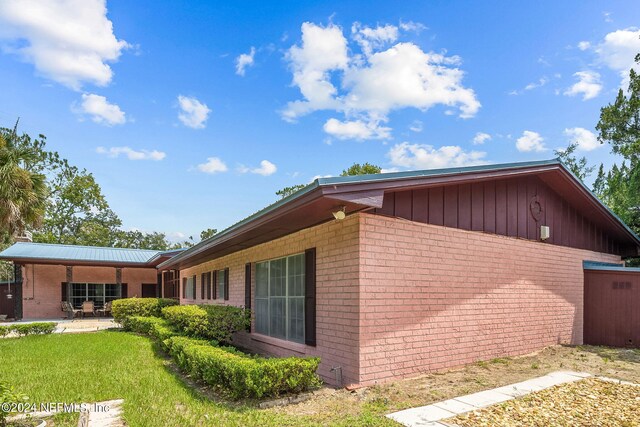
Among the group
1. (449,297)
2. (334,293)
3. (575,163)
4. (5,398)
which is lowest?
(5,398)

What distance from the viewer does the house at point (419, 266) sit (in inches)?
245

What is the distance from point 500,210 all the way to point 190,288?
1451 cm

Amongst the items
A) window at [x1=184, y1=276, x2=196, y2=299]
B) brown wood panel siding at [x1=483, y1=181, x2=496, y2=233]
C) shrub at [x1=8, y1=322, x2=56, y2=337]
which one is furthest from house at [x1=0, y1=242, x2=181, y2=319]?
brown wood panel siding at [x1=483, y1=181, x2=496, y2=233]

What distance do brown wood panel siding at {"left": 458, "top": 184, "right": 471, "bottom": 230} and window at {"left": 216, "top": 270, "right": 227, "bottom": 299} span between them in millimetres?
8018

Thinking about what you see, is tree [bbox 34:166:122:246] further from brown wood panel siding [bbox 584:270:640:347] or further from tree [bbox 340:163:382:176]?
brown wood panel siding [bbox 584:270:640:347]

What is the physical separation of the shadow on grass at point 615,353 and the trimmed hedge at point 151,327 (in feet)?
30.0

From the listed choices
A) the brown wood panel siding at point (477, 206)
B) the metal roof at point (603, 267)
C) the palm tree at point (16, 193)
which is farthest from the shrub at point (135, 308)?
the metal roof at point (603, 267)

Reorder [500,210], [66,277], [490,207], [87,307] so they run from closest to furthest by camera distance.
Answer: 1. [490,207]
2. [500,210]
3. [87,307]
4. [66,277]

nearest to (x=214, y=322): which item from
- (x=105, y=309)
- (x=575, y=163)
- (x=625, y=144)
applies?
(x=105, y=309)

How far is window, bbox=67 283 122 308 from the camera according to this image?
24.2 meters

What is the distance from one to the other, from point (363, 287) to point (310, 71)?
8.91 meters

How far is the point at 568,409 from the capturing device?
5.20 m

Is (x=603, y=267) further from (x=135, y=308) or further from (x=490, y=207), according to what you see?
(x=135, y=308)

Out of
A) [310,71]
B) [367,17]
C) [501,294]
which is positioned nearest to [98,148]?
[310,71]
